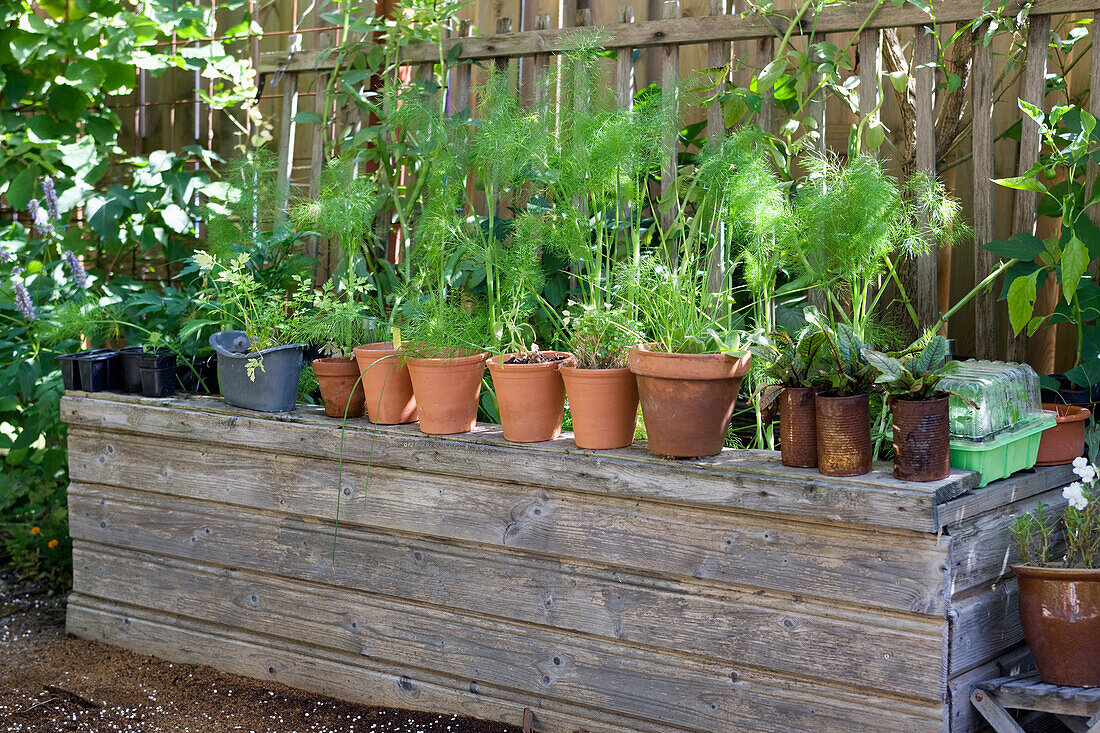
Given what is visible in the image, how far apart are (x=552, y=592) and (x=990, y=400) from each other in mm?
949

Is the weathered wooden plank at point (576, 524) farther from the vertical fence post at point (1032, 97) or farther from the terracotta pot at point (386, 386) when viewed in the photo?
the vertical fence post at point (1032, 97)

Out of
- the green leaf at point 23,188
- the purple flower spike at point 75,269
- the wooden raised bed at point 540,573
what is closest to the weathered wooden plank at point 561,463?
the wooden raised bed at point 540,573

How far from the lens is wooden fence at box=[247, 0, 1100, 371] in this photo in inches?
89.9

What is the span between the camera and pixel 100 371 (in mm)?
2768

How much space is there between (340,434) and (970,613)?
1382 millimetres

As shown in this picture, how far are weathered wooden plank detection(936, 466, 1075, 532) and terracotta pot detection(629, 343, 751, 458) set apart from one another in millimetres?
444

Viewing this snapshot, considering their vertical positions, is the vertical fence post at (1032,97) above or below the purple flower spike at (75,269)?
above

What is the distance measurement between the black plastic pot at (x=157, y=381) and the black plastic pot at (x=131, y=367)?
0.10 ft

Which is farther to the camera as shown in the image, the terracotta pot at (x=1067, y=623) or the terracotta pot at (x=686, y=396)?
the terracotta pot at (x=686, y=396)

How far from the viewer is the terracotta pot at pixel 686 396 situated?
1.95 metres

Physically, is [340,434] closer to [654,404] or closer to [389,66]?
[654,404]

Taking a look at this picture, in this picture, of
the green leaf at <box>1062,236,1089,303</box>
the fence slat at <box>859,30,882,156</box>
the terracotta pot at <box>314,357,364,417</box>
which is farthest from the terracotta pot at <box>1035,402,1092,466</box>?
the terracotta pot at <box>314,357,364,417</box>

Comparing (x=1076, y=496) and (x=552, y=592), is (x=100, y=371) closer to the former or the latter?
(x=552, y=592)

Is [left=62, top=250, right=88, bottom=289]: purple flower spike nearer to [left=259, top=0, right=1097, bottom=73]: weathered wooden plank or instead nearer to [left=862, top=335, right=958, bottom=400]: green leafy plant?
[left=259, top=0, right=1097, bottom=73]: weathered wooden plank
